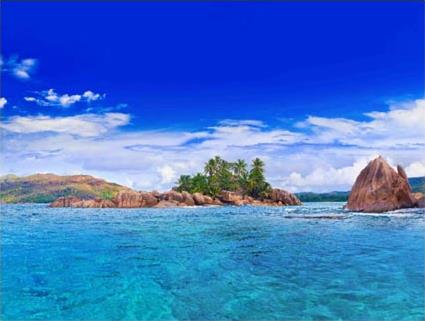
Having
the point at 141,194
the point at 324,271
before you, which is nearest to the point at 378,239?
the point at 324,271

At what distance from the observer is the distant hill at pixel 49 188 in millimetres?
134438

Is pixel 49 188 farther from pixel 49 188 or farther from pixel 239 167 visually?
pixel 239 167

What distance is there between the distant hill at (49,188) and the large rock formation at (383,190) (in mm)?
104115

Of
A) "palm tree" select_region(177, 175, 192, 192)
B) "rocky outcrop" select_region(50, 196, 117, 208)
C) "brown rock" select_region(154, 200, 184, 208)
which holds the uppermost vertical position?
"palm tree" select_region(177, 175, 192, 192)

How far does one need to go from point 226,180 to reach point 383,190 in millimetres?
53244

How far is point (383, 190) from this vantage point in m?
37.7

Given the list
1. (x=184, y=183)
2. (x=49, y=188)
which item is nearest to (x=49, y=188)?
(x=49, y=188)

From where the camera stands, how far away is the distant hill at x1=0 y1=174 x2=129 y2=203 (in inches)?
5293

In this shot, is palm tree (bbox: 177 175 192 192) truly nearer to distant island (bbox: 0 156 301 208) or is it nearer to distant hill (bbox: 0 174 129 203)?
distant island (bbox: 0 156 301 208)

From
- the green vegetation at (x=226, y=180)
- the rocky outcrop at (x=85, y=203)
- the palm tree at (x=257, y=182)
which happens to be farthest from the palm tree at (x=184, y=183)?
the rocky outcrop at (x=85, y=203)

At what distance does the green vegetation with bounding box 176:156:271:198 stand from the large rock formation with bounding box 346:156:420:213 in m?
48.3

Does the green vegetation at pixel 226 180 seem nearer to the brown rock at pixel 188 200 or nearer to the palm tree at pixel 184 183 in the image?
the palm tree at pixel 184 183

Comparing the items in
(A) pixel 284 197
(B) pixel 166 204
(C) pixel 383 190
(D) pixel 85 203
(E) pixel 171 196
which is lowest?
(B) pixel 166 204

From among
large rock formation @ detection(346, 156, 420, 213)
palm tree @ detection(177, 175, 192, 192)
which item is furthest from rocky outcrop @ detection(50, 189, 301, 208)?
large rock formation @ detection(346, 156, 420, 213)
